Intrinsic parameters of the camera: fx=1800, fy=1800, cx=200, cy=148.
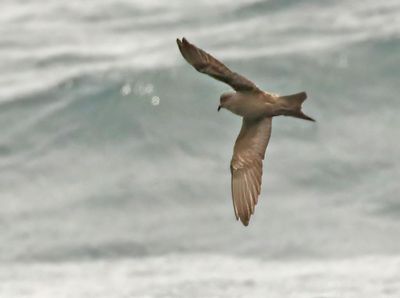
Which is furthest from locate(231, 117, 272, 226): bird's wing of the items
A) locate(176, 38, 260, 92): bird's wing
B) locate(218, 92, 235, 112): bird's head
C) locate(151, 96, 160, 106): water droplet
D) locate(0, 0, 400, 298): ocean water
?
locate(151, 96, 160, 106): water droplet

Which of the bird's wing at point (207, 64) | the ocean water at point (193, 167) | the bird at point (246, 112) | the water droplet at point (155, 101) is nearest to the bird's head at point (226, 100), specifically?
the bird at point (246, 112)

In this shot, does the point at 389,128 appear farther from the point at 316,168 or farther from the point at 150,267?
the point at 150,267

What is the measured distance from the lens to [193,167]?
1020 inches

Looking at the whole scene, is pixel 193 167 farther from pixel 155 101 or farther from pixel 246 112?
pixel 246 112

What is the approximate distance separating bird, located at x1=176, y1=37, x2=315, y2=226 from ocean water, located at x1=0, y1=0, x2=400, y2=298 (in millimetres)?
11757

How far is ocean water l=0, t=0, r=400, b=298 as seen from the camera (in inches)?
921

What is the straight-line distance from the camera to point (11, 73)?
2897cm

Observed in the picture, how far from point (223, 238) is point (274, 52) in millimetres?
4374

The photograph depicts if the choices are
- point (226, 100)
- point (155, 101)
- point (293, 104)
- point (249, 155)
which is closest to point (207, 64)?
point (226, 100)

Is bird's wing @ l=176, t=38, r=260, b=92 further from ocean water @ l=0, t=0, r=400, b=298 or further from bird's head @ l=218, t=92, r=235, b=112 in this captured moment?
ocean water @ l=0, t=0, r=400, b=298

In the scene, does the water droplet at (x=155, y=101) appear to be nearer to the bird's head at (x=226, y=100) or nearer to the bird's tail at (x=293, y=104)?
the bird's head at (x=226, y=100)

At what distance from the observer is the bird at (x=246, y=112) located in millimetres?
9562

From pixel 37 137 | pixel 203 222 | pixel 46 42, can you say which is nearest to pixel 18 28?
pixel 46 42

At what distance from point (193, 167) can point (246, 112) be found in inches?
631
